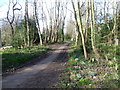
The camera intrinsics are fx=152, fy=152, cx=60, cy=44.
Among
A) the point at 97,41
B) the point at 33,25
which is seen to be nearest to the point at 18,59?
the point at 97,41

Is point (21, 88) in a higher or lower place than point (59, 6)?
lower

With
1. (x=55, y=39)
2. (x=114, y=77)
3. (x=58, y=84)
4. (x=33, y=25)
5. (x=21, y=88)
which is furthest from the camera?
(x=55, y=39)

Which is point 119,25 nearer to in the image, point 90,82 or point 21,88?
point 90,82

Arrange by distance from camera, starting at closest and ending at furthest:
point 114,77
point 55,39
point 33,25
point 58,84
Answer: point 58,84 < point 114,77 < point 33,25 < point 55,39

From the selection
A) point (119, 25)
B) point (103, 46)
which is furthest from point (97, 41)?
point (119, 25)

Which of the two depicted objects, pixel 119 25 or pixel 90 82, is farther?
pixel 119 25

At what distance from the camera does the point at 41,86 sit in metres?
6.76

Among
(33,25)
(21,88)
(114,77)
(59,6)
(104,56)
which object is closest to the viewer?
(21,88)

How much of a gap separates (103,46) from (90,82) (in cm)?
736

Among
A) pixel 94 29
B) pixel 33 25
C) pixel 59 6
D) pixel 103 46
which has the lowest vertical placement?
pixel 103 46

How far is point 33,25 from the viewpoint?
34.2 m

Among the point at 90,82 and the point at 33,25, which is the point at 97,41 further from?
the point at 33,25

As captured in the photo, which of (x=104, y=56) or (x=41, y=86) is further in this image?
(x=104, y=56)

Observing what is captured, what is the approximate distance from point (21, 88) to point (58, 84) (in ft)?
5.33
